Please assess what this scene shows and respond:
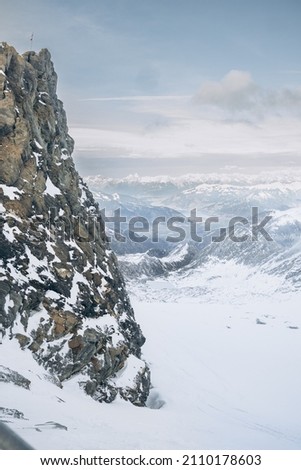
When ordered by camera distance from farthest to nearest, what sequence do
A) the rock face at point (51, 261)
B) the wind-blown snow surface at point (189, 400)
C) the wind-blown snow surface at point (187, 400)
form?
the rock face at point (51, 261) → the wind-blown snow surface at point (189, 400) → the wind-blown snow surface at point (187, 400)

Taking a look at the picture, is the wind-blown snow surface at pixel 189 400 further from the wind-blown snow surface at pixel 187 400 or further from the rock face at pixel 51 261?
the rock face at pixel 51 261

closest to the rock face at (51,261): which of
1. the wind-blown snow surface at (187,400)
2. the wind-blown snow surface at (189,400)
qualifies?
the wind-blown snow surface at (187,400)

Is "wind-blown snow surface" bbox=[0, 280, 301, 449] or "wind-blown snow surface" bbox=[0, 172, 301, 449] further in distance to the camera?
"wind-blown snow surface" bbox=[0, 280, 301, 449]

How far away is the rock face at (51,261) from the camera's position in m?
37.8

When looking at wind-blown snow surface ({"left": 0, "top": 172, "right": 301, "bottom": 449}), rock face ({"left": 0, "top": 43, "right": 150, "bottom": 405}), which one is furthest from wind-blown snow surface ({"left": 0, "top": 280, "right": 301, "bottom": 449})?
rock face ({"left": 0, "top": 43, "right": 150, "bottom": 405})

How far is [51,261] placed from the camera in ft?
141

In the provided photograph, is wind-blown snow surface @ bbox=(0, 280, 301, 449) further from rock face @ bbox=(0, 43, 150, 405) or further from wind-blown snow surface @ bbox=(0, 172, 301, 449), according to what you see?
rock face @ bbox=(0, 43, 150, 405)

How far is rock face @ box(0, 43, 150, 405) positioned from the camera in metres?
37.8

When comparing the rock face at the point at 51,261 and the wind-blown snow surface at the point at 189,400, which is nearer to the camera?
the wind-blown snow surface at the point at 189,400

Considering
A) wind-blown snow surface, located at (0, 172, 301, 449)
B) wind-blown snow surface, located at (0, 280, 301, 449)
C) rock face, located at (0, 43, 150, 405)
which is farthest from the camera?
rock face, located at (0, 43, 150, 405)

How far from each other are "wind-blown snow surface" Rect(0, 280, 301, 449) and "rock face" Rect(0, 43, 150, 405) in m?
2.83

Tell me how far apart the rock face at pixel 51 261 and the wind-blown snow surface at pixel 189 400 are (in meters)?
2.83
